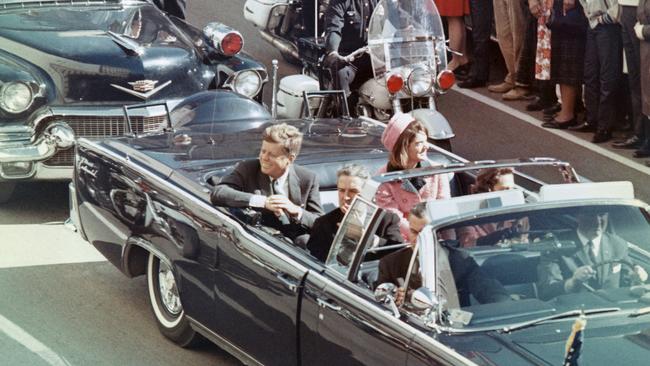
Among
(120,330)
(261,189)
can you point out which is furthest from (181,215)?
(120,330)

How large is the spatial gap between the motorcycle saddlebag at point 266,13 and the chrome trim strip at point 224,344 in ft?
26.9

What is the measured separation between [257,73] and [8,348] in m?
4.51

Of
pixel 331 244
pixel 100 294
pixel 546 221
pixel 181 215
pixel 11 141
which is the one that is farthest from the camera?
pixel 11 141

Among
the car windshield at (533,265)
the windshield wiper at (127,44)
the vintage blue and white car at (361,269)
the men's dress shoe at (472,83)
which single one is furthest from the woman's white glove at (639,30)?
the car windshield at (533,265)

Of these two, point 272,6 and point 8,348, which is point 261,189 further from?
point 272,6

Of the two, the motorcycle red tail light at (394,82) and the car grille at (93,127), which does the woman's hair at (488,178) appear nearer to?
the car grille at (93,127)

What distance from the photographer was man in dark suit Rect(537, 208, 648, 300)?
648 centimetres

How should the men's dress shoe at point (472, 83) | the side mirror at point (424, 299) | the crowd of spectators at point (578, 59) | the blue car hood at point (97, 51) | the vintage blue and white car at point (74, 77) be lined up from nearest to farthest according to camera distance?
the side mirror at point (424, 299), the vintage blue and white car at point (74, 77), the blue car hood at point (97, 51), the crowd of spectators at point (578, 59), the men's dress shoe at point (472, 83)

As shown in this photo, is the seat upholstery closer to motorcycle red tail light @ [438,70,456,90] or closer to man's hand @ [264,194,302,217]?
man's hand @ [264,194,302,217]

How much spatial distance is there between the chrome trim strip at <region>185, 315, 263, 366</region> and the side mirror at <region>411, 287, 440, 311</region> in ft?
4.70

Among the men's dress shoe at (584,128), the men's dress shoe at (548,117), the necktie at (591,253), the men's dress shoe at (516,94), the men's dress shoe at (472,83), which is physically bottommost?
the men's dress shoe at (584,128)

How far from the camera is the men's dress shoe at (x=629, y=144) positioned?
13508 mm

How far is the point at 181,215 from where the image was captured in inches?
316

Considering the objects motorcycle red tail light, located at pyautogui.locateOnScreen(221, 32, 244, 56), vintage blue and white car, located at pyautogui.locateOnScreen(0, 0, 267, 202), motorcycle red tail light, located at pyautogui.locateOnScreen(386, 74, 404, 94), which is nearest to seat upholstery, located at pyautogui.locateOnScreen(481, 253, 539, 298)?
vintage blue and white car, located at pyautogui.locateOnScreen(0, 0, 267, 202)
